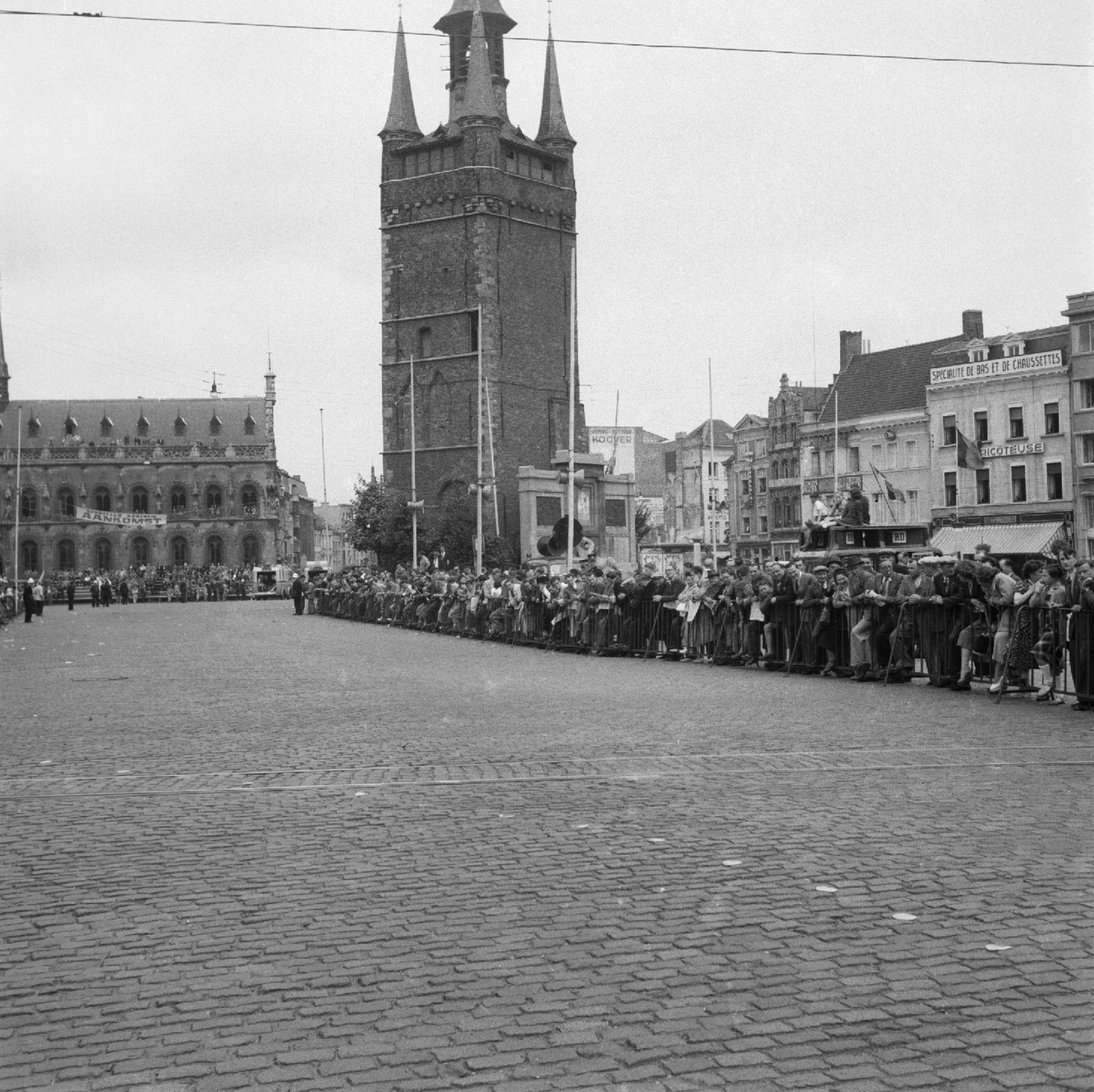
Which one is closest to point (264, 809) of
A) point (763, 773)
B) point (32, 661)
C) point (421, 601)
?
point (763, 773)

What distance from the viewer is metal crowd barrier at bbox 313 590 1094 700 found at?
53.7 feet

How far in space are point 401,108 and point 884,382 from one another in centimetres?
3360

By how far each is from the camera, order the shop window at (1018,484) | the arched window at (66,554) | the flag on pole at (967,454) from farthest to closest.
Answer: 1. the arched window at (66,554)
2. the shop window at (1018,484)
3. the flag on pole at (967,454)

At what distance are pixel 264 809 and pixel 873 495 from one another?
217ft

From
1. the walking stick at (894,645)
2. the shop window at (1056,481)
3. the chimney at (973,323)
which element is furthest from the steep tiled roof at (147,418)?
the walking stick at (894,645)

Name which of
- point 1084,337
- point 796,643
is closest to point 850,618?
point 796,643

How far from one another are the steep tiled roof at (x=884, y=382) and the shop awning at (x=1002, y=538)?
20.8m

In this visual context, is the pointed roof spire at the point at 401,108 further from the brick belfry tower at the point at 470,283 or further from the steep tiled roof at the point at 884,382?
the steep tiled roof at the point at 884,382

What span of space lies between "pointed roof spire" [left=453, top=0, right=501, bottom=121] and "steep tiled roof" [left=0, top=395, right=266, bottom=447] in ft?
168

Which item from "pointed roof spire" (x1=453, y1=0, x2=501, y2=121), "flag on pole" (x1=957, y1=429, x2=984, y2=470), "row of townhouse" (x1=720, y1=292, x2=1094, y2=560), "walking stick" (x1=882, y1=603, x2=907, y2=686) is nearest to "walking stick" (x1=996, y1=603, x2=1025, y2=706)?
"walking stick" (x1=882, y1=603, x2=907, y2=686)

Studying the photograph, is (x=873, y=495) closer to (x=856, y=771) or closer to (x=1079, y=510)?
(x=1079, y=510)

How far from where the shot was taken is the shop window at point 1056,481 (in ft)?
210

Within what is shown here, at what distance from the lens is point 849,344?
85.5 meters

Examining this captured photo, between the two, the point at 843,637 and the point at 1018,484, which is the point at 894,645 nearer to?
the point at 843,637
